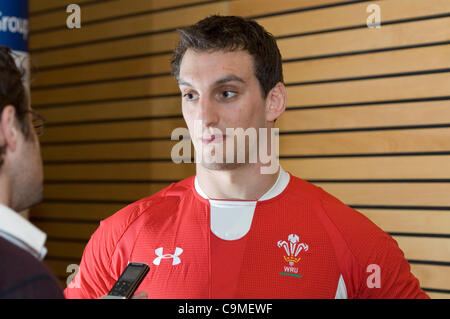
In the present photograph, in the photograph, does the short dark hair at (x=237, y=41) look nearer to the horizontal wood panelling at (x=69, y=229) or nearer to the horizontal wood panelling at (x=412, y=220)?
the horizontal wood panelling at (x=412, y=220)

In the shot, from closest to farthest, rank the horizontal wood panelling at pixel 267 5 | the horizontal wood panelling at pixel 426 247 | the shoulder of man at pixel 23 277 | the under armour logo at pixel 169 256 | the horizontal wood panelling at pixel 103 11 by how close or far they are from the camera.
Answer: the shoulder of man at pixel 23 277 → the under armour logo at pixel 169 256 → the horizontal wood panelling at pixel 426 247 → the horizontal wood panelling at pixel 267 5 → the horizontal wood panelling at pixel 103 11

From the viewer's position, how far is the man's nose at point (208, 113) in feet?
6.72

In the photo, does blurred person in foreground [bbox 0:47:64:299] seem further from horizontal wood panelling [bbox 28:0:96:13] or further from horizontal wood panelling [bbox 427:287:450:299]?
horizontal wood panelling [bbox 28:0:96:13]

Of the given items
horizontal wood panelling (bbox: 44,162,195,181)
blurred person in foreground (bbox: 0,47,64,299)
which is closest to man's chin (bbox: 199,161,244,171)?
blurred person in foreground (bbox: 0,47,64,299)

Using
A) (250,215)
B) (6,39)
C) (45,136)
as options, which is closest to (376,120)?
(250,215)

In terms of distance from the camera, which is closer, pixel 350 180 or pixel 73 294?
pixel 73 294

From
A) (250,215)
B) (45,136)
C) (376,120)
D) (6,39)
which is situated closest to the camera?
(250,215)

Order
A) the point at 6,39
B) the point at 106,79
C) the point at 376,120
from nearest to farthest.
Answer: the point at 6,39
the point at 376,120
the point at 106,79

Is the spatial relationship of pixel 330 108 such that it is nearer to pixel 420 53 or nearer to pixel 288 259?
pixel 420 53

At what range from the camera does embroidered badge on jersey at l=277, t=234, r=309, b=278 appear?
1.97m

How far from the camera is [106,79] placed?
5.05 m

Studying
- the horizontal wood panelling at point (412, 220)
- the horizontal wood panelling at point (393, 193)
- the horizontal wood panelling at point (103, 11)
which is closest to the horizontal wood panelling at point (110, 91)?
the horizontal wood panelling at point (103, 11)

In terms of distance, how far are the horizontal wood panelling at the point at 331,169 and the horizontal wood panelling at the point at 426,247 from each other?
0.40 metres
